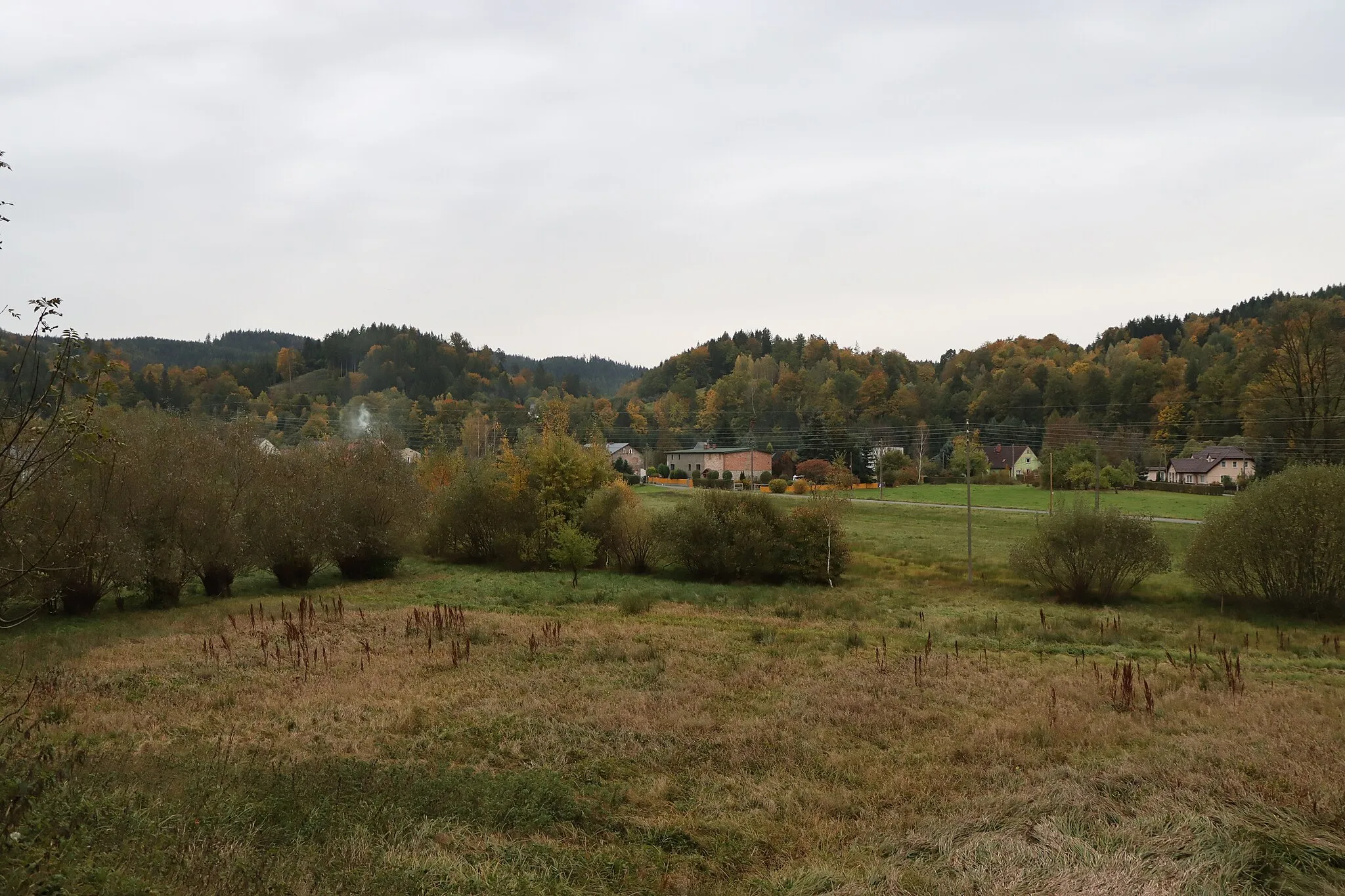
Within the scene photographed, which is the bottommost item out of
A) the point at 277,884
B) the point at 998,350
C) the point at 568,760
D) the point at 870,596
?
the point at 870,596

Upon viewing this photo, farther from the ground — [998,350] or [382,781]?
[998,350]

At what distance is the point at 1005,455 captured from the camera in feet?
341

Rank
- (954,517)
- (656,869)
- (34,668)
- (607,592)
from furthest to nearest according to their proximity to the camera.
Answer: (954,517) < (607,592) < (34,668) < (656,869)

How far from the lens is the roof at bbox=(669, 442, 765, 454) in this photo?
94812mm

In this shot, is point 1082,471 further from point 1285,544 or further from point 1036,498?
point 1285,544

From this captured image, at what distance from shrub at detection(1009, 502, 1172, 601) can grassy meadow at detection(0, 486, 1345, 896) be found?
31.9ft

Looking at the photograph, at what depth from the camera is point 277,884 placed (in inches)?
242

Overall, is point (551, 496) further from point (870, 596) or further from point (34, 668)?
point (34, 668)

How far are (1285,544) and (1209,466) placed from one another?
57425 mm

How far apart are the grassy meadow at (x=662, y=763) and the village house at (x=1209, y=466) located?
6293 centimetres

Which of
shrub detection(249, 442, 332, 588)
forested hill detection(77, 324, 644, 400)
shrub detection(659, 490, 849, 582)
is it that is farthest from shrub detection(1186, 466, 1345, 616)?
forested hill detection(77, 324, 644, 400)

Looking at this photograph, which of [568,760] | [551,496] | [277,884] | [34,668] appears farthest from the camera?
[551,496]

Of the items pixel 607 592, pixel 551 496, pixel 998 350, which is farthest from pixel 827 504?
pixel 998 350

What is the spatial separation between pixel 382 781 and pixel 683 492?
202 feet
